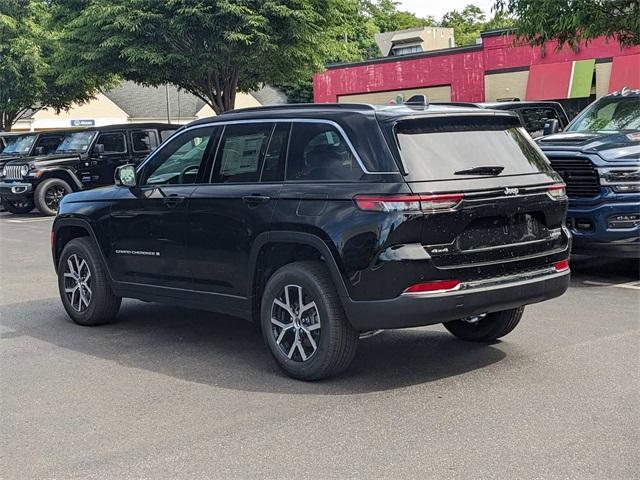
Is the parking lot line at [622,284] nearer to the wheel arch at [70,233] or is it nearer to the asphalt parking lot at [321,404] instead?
the asphalt parking lot at [321,404]

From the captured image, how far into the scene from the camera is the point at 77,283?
7.75 meters

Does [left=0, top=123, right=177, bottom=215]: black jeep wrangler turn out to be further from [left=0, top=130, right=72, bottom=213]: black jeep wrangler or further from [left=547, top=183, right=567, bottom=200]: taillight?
[left=547, top=183, right=567, bottom=200]: taillight

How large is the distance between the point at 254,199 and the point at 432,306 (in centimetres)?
152

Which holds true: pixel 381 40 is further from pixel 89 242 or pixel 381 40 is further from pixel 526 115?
pixel 89 242

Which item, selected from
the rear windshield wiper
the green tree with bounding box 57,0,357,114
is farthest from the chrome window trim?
the green tree with bounding box 57,0,357,114

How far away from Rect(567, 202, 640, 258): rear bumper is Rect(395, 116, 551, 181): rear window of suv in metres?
3.38

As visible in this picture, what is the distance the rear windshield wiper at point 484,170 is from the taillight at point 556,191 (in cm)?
43

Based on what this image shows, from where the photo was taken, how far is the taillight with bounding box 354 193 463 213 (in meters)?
5.28

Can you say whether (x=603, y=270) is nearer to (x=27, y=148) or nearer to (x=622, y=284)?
(x=622, y=284)

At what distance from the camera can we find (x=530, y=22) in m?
14.5

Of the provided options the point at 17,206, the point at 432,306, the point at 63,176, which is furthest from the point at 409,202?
the point at 17,206

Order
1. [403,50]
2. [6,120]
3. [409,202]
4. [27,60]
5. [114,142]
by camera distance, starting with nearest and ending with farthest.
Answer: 1. [409,202]
2. [114,142]
3. [27,60]
4. [6,120]
5. [403,50]

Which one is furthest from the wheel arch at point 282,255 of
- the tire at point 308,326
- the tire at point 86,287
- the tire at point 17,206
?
the tire at point 17,206

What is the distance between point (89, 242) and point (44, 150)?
14512 millimetres
